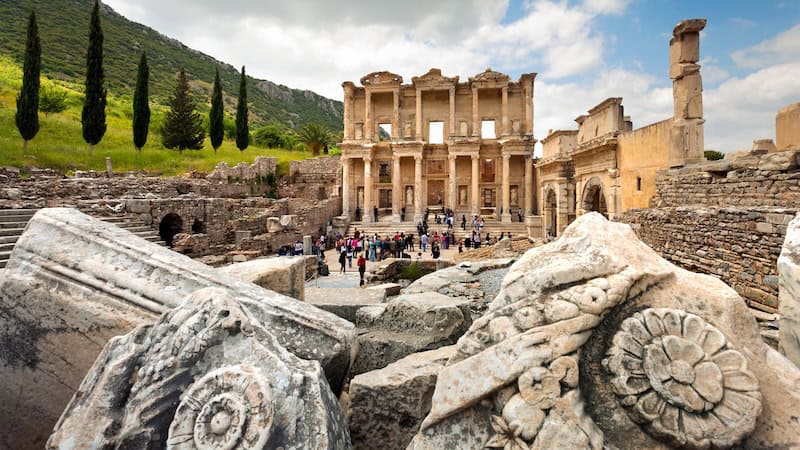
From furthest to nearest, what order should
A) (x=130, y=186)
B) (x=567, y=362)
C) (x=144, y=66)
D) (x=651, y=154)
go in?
(x=144, y=66) → (x=130, y=186) → (x=651, y=154) → (x=567, y=362)

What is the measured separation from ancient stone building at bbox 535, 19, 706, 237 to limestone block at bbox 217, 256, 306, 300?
10358 millimetres

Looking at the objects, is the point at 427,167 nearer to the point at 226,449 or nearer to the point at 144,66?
the point at 144,66

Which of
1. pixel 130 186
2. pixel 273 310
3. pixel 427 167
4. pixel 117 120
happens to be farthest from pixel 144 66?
pixel 273 310

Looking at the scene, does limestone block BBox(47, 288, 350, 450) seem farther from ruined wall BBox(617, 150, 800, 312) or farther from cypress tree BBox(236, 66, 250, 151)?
cypress tree BBox(236, 66, 250, 151)

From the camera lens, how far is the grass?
22.4 m

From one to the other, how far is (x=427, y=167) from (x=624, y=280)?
3168 centimetres

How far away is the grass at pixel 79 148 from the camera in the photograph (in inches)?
881

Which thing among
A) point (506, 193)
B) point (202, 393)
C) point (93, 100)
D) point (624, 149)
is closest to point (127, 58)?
point (93, 100)

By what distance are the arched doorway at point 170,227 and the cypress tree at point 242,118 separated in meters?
22.0

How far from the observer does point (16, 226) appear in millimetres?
9203

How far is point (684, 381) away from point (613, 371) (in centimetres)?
23

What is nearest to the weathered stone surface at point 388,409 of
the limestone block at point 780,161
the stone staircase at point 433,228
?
the limestone block at point 780,161

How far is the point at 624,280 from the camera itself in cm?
167

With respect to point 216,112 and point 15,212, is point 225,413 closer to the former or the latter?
point 15,212
